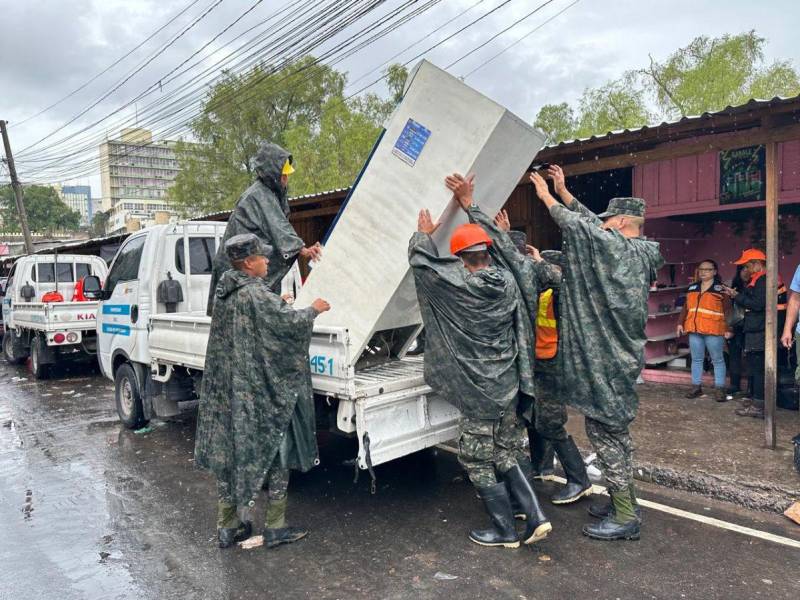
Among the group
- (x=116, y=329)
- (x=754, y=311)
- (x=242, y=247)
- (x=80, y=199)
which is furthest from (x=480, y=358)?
(x=80, y=199)

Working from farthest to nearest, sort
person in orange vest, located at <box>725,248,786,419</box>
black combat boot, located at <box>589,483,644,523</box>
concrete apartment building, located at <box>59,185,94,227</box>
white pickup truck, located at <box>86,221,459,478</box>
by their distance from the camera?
concrete apartment building, located at <box>59,185,94,227</box>
person in orange vest, located at <box>725,248,786,419</box>
black combat boot, located at <box>589,483,644,523</box>
white pickup truck, located at <box>86,221,459,478</box>

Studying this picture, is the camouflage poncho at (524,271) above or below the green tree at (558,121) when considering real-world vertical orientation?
below

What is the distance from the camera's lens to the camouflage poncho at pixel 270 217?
13.7 feet

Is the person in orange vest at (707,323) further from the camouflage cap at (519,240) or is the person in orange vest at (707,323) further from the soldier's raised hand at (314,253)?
the soldier's raised hand at (314,253)

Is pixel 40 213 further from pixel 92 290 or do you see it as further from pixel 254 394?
pixel 254 394

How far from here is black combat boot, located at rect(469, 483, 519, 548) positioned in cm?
342

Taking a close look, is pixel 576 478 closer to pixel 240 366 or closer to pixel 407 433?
pixel 407 433

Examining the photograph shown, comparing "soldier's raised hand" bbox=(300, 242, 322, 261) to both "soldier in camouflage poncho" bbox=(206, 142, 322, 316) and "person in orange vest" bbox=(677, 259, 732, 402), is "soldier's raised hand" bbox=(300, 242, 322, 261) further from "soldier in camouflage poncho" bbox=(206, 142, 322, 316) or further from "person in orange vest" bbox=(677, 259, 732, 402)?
"person in orange vest" bbox=(677, 259, 732, 402)

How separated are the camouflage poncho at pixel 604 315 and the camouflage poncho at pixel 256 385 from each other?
64.7 inches

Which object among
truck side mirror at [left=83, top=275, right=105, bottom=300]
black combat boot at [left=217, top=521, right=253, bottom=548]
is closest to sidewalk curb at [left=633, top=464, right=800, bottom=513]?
black combat boot at [left=217, top=521, right=253, bottom=548]

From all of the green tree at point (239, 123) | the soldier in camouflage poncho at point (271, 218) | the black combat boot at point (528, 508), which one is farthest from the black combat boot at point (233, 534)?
the green tree at point (239, 123)

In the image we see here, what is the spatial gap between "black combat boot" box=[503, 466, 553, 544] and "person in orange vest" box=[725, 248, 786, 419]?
3745 millimetres

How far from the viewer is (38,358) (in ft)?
34.0

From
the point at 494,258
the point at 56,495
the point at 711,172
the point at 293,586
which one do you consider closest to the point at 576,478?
the point at 494,258
